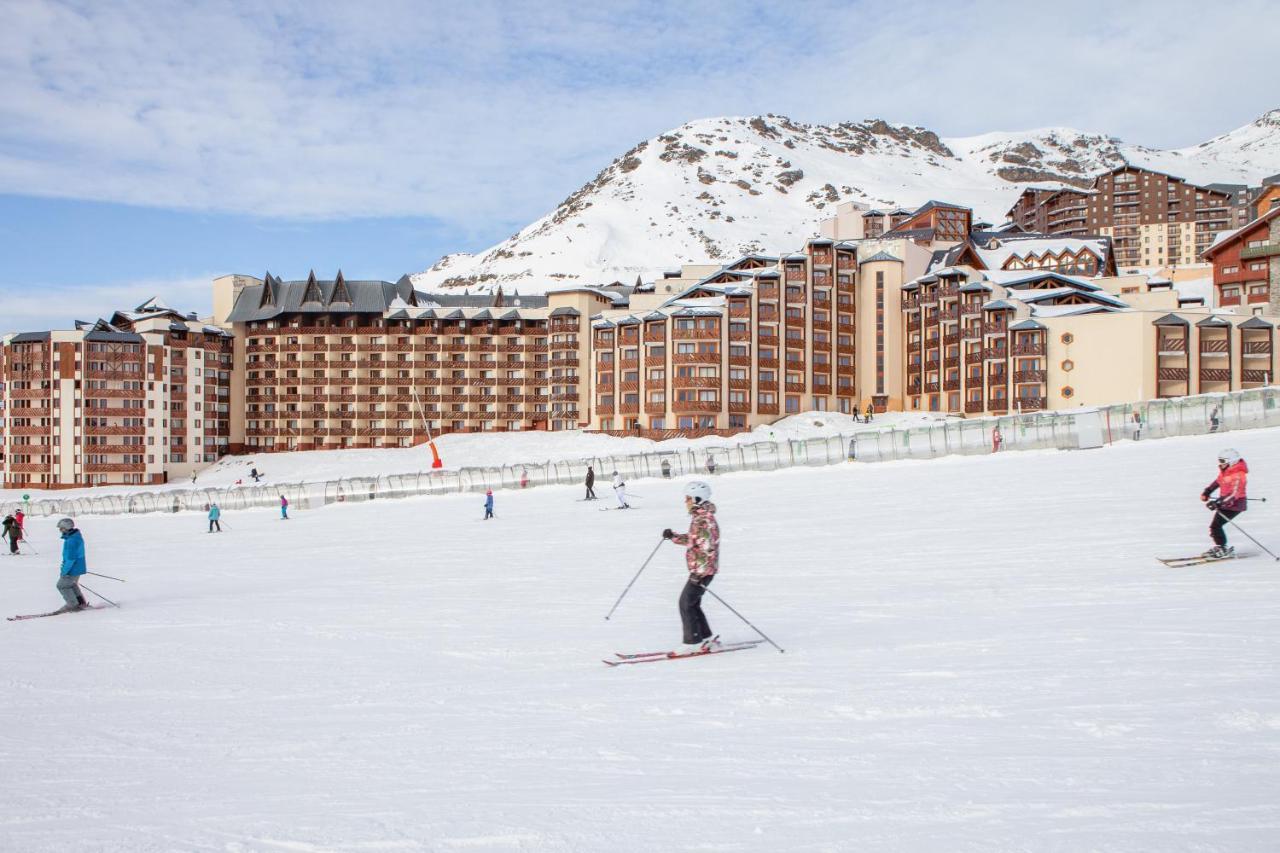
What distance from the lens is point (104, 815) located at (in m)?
5.98

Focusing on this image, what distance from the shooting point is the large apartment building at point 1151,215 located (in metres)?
153

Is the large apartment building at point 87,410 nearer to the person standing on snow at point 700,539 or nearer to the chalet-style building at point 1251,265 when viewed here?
the person standing on snow at point 700,539

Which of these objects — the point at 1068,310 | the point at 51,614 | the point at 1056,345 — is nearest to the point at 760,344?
the point at 1056,345

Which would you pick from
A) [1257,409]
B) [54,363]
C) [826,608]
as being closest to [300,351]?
[54,363]

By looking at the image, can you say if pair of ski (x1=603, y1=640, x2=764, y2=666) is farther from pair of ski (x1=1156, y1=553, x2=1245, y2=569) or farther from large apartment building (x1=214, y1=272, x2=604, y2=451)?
large apartment building (x1=214, y1=272, x2=604, y2=451)

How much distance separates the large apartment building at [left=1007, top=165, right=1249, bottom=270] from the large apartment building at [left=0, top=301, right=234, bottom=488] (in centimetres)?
13129

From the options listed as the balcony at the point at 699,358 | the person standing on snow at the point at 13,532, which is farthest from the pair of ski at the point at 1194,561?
the balcony at the point at 699,358

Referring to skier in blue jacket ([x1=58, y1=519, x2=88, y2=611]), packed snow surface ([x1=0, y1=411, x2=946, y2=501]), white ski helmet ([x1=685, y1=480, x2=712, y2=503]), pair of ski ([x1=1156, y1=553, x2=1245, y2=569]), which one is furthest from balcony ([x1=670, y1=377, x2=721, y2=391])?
white ski helmet ([x1=685, y1=480, x2=712, y2=503])

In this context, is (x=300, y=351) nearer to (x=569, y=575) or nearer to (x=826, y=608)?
(x=569, y=575)

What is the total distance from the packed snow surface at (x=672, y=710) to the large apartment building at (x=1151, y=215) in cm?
15381

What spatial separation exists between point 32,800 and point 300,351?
102147 mm

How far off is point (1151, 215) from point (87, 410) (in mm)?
153057

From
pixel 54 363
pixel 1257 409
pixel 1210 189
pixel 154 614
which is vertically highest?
pixel 1210 189

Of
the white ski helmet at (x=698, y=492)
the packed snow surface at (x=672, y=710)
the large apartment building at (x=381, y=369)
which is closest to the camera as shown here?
the packed snow surface at (x=672, y=710)
